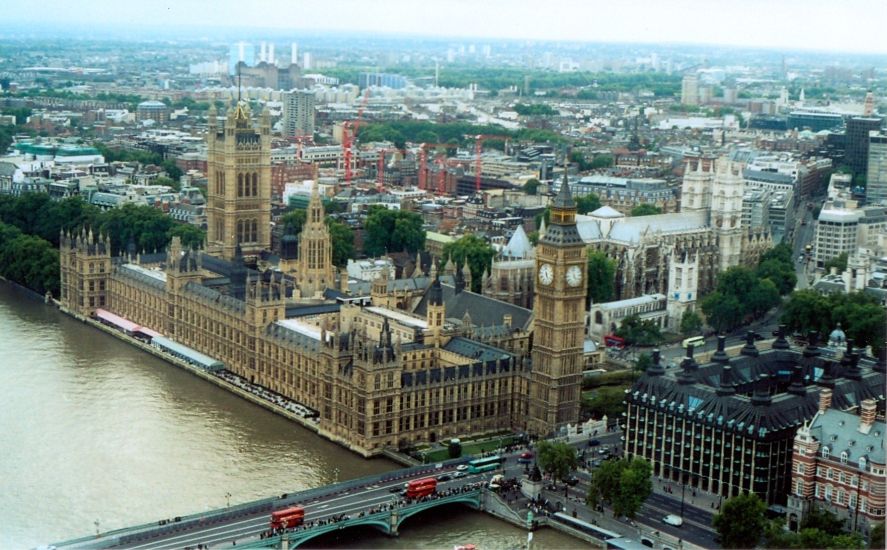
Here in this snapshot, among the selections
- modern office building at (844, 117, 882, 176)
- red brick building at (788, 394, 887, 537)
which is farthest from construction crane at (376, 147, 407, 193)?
red brick building at (788, 394, 887, 537)

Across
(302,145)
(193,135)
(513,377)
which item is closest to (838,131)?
(302,145)

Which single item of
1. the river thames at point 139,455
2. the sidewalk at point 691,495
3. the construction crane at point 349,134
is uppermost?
the construction crane at point 349,134

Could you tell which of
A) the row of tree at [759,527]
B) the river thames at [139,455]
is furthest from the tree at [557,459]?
the row of tree at [759,527]

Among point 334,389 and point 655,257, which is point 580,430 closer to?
point 334,389

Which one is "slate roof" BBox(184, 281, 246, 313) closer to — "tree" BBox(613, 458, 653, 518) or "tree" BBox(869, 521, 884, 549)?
"tree" BBox(613, 458, 653, 518)

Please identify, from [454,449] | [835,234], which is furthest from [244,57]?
[454,449]

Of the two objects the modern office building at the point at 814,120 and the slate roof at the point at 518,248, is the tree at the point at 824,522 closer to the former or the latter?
the slate roof at the point at 518,248
